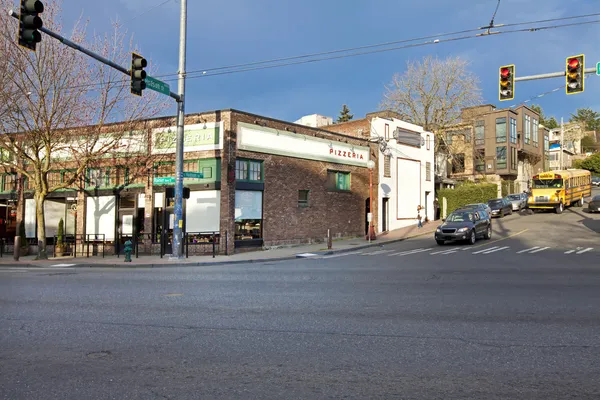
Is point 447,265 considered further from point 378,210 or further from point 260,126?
point 378,210

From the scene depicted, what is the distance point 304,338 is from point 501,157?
55.8m

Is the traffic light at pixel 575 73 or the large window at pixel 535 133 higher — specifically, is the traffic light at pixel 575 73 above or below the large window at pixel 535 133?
below

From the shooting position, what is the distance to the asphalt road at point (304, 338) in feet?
14.4

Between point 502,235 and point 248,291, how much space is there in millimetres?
21396

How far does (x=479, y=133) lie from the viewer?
57969 millimetres

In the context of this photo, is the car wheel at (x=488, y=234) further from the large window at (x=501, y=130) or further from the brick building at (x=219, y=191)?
the large window at (x=501, y=130)

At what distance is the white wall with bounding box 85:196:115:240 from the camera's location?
992 inches

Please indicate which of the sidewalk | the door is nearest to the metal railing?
the sidewalk

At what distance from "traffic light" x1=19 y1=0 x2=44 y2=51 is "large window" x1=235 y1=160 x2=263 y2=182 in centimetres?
1295

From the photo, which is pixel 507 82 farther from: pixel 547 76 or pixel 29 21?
pixel 29 21

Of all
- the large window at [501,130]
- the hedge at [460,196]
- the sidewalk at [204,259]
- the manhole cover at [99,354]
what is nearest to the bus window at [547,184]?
the hedge at [460,196]

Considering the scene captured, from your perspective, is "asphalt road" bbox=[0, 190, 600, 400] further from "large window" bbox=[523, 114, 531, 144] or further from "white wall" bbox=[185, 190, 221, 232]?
"large window" bbox=[523, 114, 531, 144]

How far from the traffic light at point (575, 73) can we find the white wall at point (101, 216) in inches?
849

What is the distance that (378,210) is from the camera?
3291cm
